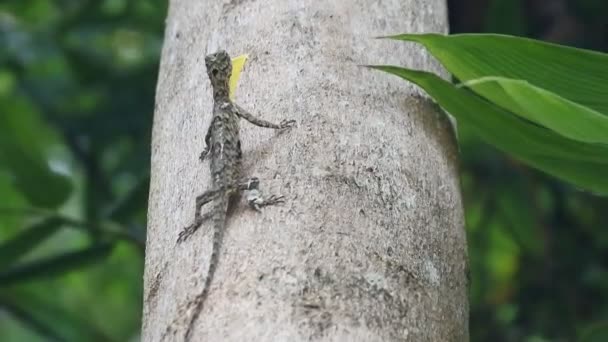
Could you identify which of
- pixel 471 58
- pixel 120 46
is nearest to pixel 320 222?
pixel 471 58

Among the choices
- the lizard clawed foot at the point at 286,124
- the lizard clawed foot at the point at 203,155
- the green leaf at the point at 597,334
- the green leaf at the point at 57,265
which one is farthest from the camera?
the green leaf at the point at 57,265

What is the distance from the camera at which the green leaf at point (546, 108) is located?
231 cm

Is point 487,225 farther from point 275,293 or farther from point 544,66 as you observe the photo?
point 275,293

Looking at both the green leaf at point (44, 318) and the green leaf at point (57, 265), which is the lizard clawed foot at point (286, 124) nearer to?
the green leaf at point (57, 265)

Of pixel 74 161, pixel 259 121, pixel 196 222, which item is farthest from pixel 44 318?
pixel 196 222

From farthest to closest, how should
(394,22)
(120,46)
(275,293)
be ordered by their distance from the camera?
1. (120,46)
2. (394,22)
3. (275,293)

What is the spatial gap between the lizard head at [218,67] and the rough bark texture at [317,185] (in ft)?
0.14

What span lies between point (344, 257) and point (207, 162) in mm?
671

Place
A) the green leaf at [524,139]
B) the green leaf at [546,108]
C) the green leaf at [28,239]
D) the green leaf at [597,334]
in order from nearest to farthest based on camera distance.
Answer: the green leaf at [546,108]
the green leaf at [524,139]
the green leaf at [597,334]
the green leaf at [28,239]

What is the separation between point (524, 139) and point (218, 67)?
36.2 inches

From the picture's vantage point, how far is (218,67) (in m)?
2.85

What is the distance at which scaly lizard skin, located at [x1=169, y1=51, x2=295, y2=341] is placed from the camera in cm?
221

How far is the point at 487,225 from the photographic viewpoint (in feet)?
19.6

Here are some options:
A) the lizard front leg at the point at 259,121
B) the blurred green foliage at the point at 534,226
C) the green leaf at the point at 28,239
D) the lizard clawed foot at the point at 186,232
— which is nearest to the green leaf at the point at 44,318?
the green leaf at the point at 28,239
